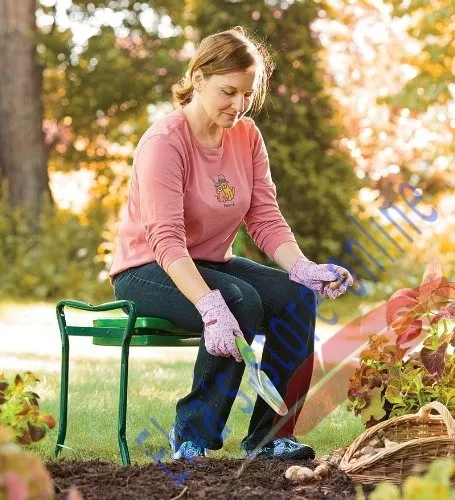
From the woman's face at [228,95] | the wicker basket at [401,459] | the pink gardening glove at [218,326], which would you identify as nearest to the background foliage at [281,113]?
the woman's face at [228,95]

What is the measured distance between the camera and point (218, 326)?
2.78 m

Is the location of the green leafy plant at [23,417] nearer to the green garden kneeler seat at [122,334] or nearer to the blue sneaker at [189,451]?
the green garden kneeler seat at [122,334]

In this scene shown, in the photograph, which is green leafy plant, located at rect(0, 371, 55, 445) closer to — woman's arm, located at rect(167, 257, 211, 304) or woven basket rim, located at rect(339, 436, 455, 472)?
woman's arm, located at rect(167, 257, 211, 304)

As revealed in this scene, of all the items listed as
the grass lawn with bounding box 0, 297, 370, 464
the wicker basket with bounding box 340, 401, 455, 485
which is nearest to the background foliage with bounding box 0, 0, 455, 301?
the grass lawn with bounding box 0, 297, 370, 464

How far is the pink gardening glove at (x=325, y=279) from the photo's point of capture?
3105 mm

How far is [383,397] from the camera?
2980mm

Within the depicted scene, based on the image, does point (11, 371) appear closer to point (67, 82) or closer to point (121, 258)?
point (121, 258)

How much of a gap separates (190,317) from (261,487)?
2.19 feet

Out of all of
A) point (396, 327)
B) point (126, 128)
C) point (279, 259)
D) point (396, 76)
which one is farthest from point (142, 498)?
point (396, 76)

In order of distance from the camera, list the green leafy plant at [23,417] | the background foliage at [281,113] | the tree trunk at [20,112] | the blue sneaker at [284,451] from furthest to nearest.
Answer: the tree trunk at [20,112] < the background foliage at [281,113] < the blue sneaker at [284,451] < the green leafy plant at [23,417]

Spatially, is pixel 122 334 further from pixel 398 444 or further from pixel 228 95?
pixel 398 444

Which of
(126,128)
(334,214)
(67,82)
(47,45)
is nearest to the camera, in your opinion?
(334,214)

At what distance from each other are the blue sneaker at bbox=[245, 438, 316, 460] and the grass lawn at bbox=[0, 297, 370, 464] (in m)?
0.17

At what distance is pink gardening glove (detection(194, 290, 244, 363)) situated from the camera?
9.12ft
